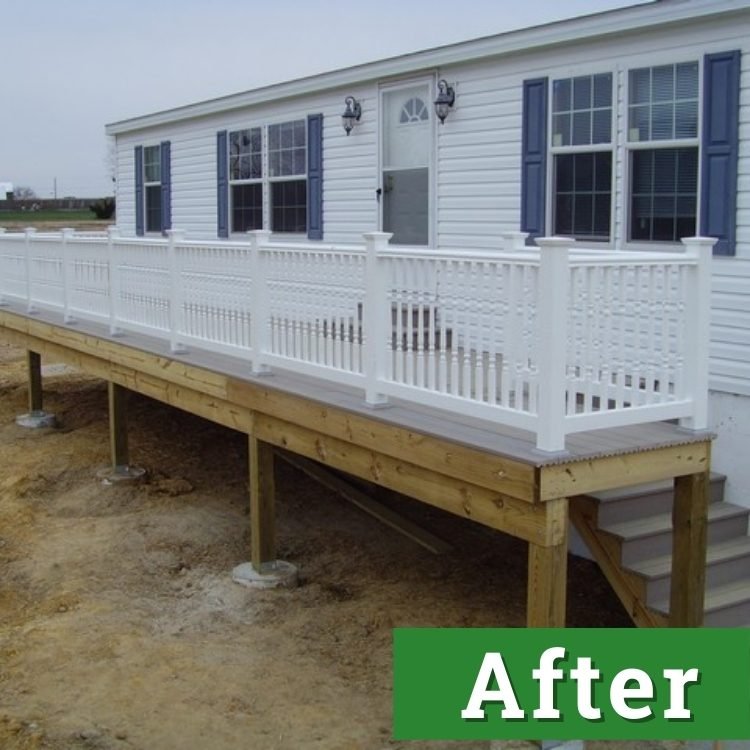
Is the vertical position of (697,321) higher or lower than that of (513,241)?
lower

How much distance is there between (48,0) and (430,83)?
688 cm

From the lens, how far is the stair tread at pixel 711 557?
5965mm

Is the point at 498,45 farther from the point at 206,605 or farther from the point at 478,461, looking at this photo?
the point at 206,605

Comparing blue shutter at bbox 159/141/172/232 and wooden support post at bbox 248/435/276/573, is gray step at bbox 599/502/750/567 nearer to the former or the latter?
wooden support post at bbox 248/435/276/573

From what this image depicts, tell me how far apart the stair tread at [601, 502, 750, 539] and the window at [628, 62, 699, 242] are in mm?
1789

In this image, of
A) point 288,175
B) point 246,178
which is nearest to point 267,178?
point 288,175

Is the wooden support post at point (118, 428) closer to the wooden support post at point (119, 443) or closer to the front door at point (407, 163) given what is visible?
the wooden support post at point (119, 443)

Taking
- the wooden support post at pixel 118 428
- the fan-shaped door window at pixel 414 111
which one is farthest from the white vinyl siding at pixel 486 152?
the wooden support post at pixel 118 428

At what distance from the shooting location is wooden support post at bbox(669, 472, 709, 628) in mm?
5684

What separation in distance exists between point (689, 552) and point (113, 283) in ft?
19.2

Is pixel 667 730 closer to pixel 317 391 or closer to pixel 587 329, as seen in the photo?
pixel 587 329

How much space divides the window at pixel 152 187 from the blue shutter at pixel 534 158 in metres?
6.86

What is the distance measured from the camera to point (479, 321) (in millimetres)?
5457

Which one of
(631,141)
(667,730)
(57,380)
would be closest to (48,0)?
(57,380)
